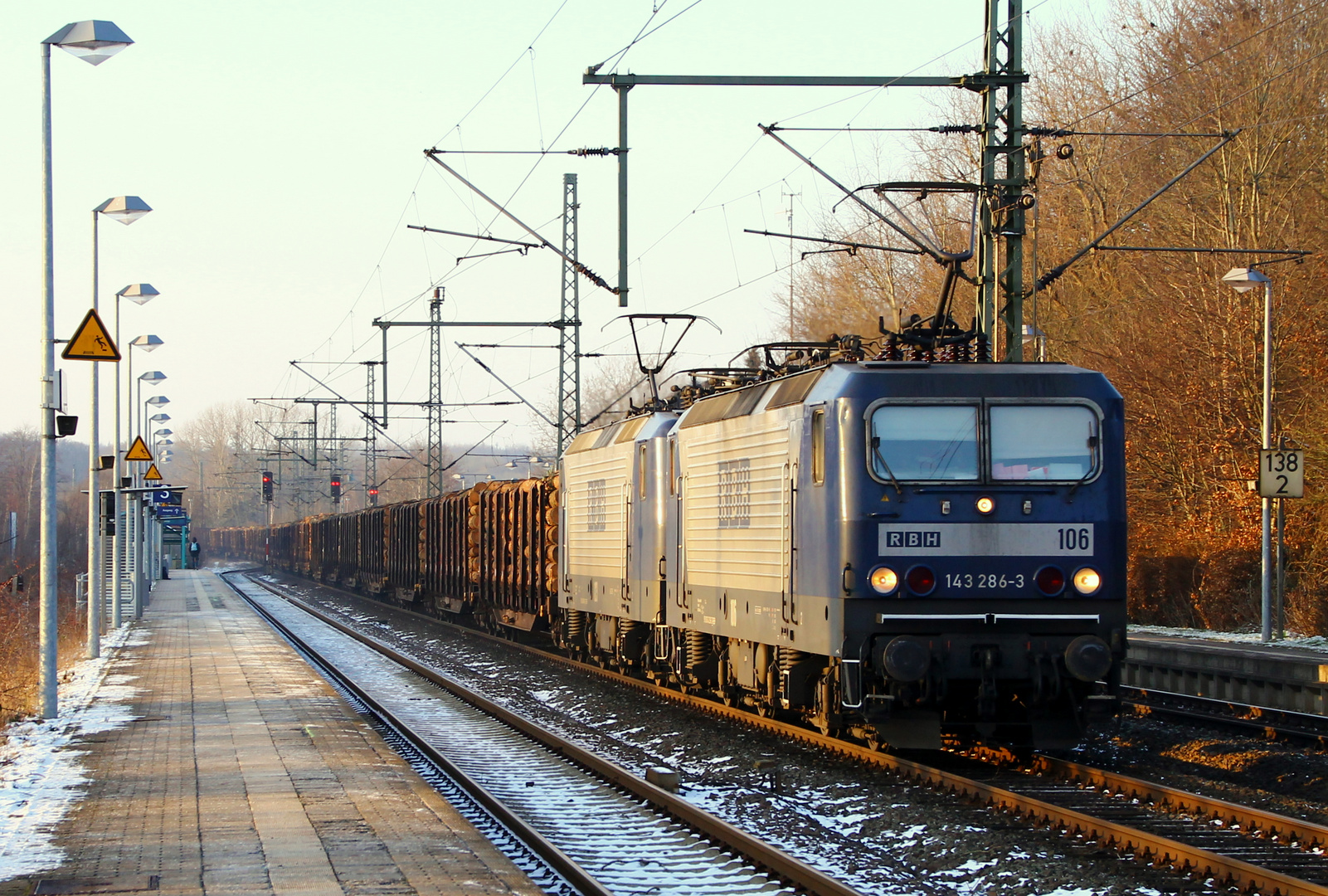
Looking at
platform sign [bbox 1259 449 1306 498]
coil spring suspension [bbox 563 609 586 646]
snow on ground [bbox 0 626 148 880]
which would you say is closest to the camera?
snow on ground [bbox 0 626 148 880]

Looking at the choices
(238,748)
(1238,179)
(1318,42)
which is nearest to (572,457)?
(238,748)

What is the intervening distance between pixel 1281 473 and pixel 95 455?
1932 centimetres

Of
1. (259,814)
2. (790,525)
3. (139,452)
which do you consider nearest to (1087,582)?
(790,525)

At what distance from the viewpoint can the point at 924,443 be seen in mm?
11047

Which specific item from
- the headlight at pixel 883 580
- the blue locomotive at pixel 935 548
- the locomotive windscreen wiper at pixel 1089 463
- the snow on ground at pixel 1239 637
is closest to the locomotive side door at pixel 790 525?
the blue locomotive at pixel 935 548

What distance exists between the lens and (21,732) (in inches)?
569

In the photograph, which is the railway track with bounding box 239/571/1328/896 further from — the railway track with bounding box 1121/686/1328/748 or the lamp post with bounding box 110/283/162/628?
the lamp post with bounding box 110/283/162/628

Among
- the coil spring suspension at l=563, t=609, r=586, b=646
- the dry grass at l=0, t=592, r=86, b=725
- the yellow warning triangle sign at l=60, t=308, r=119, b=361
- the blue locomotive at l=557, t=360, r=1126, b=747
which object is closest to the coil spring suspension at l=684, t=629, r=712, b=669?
the blue locomotive at l=557, t=360, r=1126, b=747

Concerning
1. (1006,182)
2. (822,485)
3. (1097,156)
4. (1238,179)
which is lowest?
(822,485)

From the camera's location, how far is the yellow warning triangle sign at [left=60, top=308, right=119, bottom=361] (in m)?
15.2

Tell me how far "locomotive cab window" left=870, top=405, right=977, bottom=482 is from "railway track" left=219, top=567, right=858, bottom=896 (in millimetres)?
2993

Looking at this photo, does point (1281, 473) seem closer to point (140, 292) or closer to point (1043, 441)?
point (1043, 441)

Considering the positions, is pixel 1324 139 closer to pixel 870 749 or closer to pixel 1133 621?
pixel 1133 621

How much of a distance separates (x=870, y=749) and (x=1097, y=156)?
2741 cm
